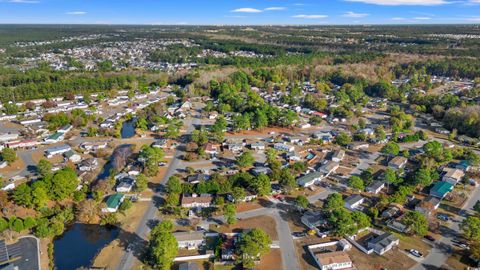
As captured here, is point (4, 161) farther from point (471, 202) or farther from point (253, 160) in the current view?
point (471, 202)

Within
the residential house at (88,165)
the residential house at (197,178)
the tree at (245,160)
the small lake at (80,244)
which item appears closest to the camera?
the small lake at (80,244)

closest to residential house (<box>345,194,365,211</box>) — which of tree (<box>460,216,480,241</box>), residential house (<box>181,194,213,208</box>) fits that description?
tree (<box>460,216,480,241</box>)

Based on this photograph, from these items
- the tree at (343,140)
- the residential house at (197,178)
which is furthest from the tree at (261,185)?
the tree at (343,140)

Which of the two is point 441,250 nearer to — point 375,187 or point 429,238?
point 429,238

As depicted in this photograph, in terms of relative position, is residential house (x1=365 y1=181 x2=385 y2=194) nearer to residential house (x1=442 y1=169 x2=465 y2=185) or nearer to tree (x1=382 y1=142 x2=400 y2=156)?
residential house (x1=442 y1=169 x2=465 y2=185)

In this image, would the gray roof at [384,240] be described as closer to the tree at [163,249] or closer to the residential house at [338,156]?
the tree at [163,249]

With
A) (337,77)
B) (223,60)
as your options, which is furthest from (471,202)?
(223,60)
